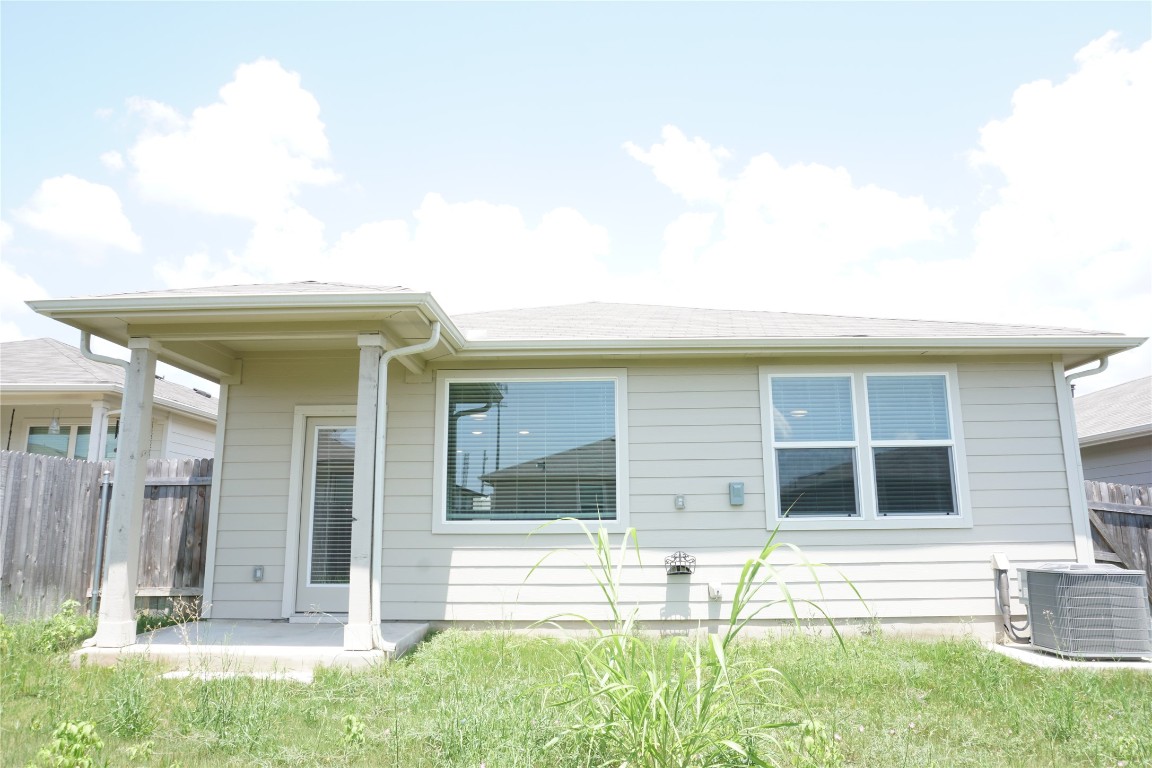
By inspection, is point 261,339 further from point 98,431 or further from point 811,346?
point 98,431

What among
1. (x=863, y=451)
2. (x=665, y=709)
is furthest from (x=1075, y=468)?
(x=665, y=709)

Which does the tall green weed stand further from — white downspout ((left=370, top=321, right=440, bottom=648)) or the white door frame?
the white door frame

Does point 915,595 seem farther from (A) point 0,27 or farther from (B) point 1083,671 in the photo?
(A) point 0,27

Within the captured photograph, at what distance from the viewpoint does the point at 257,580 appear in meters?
6.59

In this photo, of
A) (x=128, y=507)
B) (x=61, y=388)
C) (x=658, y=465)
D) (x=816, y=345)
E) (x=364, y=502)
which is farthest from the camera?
(x=61, y=388)

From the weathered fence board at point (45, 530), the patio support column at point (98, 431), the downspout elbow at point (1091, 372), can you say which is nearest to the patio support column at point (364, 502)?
the weathered fence board at point (45, 530)

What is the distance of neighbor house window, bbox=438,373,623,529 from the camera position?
21.3ft

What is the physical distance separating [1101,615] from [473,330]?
582 cm

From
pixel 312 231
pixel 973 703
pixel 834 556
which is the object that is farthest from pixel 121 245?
pixel 973 703

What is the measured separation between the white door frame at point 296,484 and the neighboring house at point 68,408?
4896 millimetres

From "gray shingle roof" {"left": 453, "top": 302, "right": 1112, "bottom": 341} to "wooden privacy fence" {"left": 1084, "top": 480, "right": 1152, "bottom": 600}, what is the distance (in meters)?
2.48

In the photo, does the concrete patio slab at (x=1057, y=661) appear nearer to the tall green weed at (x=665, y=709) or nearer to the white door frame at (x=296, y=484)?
the tall green weed at (x=665, y=709)

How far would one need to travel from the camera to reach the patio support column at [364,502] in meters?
4.98

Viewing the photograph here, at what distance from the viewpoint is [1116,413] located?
484 inches
